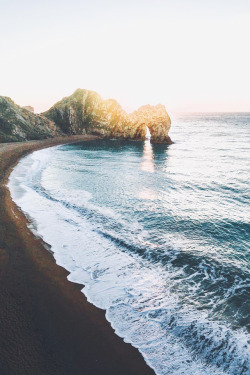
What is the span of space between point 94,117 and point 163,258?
7429 centimetres

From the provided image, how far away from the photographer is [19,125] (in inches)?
2231

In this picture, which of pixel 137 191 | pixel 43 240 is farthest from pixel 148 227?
pixel 137 191

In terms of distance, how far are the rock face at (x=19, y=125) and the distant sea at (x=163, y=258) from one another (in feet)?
119

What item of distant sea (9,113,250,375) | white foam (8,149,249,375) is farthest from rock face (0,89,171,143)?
white foam (8,149,249,375)

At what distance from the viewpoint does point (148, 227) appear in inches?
537

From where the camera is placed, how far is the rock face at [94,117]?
235 feet

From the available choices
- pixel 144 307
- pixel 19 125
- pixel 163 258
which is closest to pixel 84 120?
pixel 19 125

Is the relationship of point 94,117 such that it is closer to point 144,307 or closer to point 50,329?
point 144,307

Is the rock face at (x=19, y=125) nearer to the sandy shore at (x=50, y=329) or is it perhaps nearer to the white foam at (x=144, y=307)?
the white foam at (x=144, y=307)

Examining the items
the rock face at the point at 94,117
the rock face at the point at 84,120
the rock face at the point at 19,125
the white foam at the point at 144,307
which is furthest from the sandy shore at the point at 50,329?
the rock face at the point at 94,117

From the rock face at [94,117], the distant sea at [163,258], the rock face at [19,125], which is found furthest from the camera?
the rock face at [94,117]

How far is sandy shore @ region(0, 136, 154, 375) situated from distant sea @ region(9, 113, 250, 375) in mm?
507

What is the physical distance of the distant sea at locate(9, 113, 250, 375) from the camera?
6230 mm

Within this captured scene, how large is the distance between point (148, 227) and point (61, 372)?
926cm
